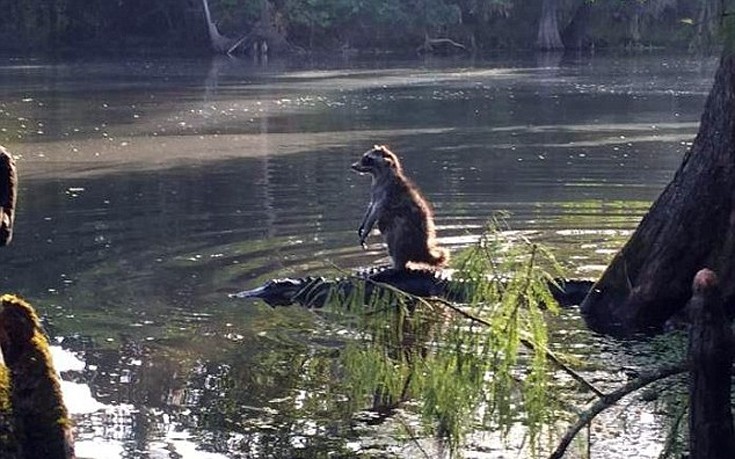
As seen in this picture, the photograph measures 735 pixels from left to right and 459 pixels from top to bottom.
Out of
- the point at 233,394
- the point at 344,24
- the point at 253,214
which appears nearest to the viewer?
the point at 233,394

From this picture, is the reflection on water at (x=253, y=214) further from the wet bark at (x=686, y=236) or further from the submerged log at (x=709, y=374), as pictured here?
the submerged log at (x=709, y=374)

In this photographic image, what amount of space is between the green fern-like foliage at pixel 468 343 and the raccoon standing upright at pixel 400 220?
5.51 m

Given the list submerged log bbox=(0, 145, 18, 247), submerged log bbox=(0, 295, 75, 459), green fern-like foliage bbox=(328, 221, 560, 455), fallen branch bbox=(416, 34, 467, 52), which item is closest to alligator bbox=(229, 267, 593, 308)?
green fern-like foliage bbox=(328, 221, 560, 455)

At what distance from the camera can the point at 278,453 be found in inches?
306

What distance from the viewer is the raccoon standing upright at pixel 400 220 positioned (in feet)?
40.2

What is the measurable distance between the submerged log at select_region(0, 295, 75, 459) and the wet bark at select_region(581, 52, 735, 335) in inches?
232

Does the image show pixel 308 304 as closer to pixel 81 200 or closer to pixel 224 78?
pixel 81 200

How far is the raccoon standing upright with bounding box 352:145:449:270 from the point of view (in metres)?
12.2

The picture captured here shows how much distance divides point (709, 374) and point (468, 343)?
1.05 metres

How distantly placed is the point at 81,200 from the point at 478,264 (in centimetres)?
1307

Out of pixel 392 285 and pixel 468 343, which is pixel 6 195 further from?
pixel 392 285

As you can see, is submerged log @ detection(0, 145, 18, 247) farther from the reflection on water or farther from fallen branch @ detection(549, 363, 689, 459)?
the reflection on water

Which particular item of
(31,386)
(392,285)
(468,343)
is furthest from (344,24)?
(31,386)

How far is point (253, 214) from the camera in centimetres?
1692
